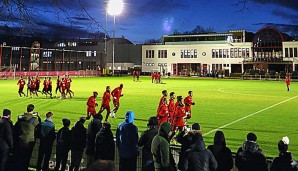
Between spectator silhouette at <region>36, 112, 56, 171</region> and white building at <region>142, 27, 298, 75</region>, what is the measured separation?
245 feet

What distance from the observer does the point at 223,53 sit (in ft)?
273

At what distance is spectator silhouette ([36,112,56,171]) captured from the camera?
8023mm

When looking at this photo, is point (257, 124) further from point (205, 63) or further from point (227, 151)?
point (205, 63)

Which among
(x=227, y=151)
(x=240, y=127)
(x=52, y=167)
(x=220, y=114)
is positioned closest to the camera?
(x=227, y=151)

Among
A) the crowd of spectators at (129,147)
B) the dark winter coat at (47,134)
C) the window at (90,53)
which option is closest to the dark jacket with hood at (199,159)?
Result: the crowd of spectators at (129,147)

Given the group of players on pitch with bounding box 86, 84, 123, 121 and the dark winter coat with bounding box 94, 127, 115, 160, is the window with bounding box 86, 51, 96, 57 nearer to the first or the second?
the group of players on pitch with bounding box 86, 84, 123, 121

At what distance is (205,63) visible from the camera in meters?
85.9

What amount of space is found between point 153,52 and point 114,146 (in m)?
86.1

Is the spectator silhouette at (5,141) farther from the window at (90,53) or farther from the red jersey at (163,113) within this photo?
the window at (90,53)

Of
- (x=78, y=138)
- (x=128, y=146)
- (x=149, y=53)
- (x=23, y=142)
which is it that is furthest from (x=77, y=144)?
(x=149, y=53)

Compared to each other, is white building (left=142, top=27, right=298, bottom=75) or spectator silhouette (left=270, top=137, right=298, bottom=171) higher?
white building (left=142, top=27, right=298, bottom=75)

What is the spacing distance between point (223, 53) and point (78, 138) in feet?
259

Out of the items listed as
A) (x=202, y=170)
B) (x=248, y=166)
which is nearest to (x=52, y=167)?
(x=202, y=170)

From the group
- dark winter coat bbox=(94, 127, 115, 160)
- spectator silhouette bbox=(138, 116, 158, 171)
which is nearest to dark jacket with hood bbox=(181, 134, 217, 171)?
spectator silhouette bbox=(138, 116, 158, 171)
